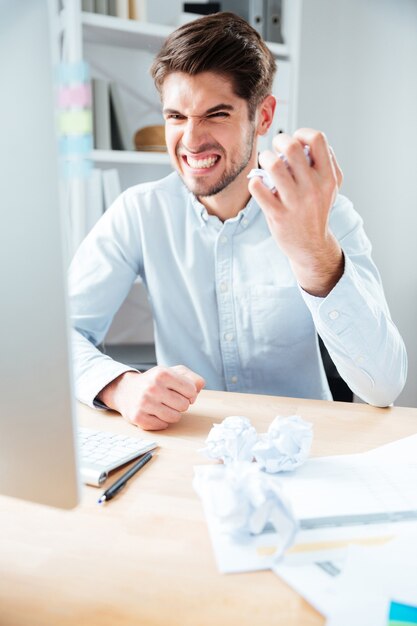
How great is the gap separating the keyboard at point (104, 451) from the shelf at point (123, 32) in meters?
1.41

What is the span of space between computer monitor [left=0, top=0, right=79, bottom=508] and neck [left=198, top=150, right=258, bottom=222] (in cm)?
90

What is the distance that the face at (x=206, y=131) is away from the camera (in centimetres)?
111

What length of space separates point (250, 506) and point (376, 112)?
7.93 ft

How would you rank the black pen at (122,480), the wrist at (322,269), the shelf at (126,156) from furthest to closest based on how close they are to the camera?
the shelf at (126,156) → the wrist at (322,269) → the black pen at (122,480)

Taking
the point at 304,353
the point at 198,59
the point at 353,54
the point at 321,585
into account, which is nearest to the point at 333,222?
the point at 304,353

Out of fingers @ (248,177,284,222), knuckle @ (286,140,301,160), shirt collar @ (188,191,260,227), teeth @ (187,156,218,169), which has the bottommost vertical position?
shirt collar @ (188,191,260,227)

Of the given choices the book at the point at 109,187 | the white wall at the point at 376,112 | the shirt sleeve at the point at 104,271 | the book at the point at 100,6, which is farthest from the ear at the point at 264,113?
the white wall at the point at 376,112

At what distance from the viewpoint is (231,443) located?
0.64 metres

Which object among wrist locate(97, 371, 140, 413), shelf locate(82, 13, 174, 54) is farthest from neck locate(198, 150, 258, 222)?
shelf locate(82, 13, 174, 54)

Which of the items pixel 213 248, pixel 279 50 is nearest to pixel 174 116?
pixel 213 248

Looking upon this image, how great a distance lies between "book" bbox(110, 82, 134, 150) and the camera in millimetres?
1771

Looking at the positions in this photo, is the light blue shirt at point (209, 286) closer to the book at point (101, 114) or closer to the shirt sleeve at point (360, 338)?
the shirt sleeve at point (360, 338)

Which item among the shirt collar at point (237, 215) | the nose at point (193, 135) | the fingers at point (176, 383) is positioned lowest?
the fingers at point (176, 383)

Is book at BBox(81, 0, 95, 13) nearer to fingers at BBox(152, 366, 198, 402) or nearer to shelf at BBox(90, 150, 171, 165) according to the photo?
shelf at BBox(90, 150, 171, 165)
